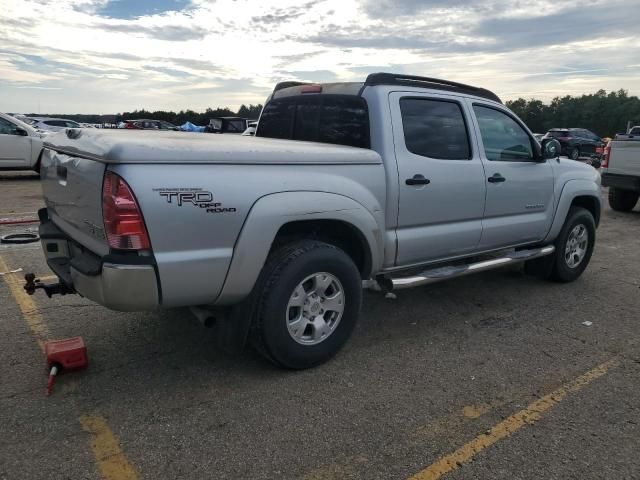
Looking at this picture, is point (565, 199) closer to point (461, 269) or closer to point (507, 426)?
point (461, 269)

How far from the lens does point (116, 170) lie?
268cm

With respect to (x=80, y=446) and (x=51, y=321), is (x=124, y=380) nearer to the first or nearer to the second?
(x=80, y=446)

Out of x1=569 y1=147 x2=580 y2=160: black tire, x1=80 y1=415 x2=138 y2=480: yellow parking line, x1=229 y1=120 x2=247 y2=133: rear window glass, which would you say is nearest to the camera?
x1=80 y1=415 x2=138 y2=480: yellow parking line

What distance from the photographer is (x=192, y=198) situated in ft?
9.25

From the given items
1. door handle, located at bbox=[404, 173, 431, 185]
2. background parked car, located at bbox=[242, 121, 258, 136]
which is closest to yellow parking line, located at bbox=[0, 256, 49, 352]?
background parked car, located at bbox=[242, 121, 258, 136]

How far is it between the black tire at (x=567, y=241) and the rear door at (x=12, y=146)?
13.1 metres

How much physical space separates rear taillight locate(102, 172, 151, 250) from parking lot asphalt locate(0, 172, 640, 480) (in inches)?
38.7

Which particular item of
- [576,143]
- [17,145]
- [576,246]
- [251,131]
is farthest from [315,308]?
[576,143]

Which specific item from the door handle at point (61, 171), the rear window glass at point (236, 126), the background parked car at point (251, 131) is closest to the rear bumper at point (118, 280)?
the door handle at point (61, 171)

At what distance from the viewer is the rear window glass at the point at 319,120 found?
3940mm

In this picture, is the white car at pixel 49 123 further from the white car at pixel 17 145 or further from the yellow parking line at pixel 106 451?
the yellow parking line at pixel 106 451

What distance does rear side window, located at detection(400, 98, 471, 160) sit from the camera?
158 inches

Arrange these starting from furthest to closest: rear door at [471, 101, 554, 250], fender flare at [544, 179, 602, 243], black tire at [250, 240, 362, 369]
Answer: fender flare at [544, 179, 602, 243] → rear door at [471, 101, 554, 250] → black tire at [250, 240, 362, 369]

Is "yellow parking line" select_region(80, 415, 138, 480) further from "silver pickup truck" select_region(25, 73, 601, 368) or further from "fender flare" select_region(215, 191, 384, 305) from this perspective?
"fender flare" select_region(215, 191, 384, 305)
